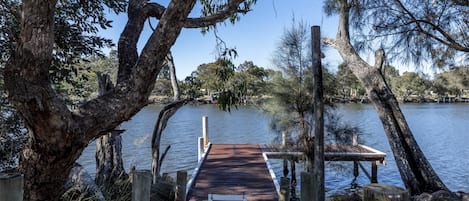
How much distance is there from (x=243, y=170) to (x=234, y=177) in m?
0.80

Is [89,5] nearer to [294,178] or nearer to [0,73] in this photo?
[0,73]

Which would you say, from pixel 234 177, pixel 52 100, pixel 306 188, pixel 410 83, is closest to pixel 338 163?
pixel 234 177

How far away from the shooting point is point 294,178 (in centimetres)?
1153

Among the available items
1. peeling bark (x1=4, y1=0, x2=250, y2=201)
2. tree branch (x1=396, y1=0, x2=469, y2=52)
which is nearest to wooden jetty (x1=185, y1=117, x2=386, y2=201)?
peeling bark (x1=4, y1=0, x2=250, y2=201)

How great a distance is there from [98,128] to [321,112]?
3.73 m

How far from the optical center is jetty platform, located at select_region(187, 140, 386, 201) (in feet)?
21.5

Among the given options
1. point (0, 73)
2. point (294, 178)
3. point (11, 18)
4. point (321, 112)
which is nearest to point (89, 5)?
point (11, 18)

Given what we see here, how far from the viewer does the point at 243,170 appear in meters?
8.84

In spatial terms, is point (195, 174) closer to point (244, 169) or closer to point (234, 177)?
point (234, 177)

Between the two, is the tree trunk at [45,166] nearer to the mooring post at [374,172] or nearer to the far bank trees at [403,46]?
the far bank trees at [403,46]

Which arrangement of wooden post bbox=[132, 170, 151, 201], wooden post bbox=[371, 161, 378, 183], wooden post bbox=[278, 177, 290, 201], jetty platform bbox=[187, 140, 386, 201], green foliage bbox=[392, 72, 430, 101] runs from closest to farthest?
wooden post bbox=[132, 170, 151, 201], wooden post bbox=[278, 177, 290, 201], jetty platform bbox=[187, 140, 386, 201], green foliage bbox=[392, 72, 430, 101], wooden post bbox=[371, 161, 378, 183]

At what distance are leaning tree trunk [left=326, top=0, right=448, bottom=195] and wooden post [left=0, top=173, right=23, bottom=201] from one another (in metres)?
5.81

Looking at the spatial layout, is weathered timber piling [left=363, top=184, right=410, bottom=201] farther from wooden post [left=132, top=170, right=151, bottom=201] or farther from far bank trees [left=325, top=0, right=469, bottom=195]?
far bank trees [left=325, top=0, right=469, bottom=195]

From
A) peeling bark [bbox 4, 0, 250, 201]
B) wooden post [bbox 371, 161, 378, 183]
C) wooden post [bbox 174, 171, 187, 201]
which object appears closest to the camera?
peeling bark [bbox 4, 0, 250, 201]
